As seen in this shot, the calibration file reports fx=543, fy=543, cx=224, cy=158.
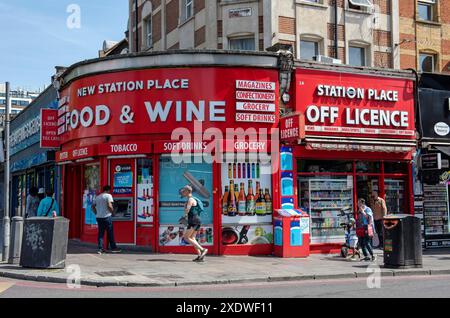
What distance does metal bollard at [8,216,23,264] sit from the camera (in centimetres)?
1233

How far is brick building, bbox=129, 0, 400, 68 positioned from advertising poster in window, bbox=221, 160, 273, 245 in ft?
23.5

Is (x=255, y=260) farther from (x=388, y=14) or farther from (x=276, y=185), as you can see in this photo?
(x=388, y=14)

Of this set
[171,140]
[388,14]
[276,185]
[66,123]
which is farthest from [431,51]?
[66,123]

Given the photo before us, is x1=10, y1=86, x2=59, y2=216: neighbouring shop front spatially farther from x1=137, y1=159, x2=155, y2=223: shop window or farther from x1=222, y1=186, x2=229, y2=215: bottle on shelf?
x1=222, y1=186, x2=229, y2=215: bottle on shelf

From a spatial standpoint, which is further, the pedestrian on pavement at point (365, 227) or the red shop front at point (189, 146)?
the red shop front at point (189, 146)

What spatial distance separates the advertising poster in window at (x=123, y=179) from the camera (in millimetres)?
15500

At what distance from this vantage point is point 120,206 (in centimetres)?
1562

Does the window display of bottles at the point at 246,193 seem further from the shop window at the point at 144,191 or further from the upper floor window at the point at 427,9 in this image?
the upper floor window at the point at 427,9

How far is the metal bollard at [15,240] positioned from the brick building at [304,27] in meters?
11.9

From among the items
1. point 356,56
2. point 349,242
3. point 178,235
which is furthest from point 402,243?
point 356,56

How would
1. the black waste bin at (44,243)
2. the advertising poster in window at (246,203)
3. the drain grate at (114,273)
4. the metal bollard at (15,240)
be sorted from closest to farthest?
1. the drain grate at (114,273)
2. the black waste bin at (44,243)
3. the metal bollard at (15,240)
4. the advertising poster in window at (246,203)

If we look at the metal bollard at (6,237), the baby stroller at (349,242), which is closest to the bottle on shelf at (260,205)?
the baby stroller at (349,242)

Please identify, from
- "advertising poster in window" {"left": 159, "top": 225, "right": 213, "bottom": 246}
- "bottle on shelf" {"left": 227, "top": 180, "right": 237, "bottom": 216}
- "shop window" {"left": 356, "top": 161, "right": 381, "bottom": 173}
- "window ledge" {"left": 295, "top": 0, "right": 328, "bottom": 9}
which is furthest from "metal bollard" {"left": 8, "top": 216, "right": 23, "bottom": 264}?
"window ledge" {"left": 295, "top": 0, "right": 328, "bottom": 9}

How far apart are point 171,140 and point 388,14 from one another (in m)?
12.9
